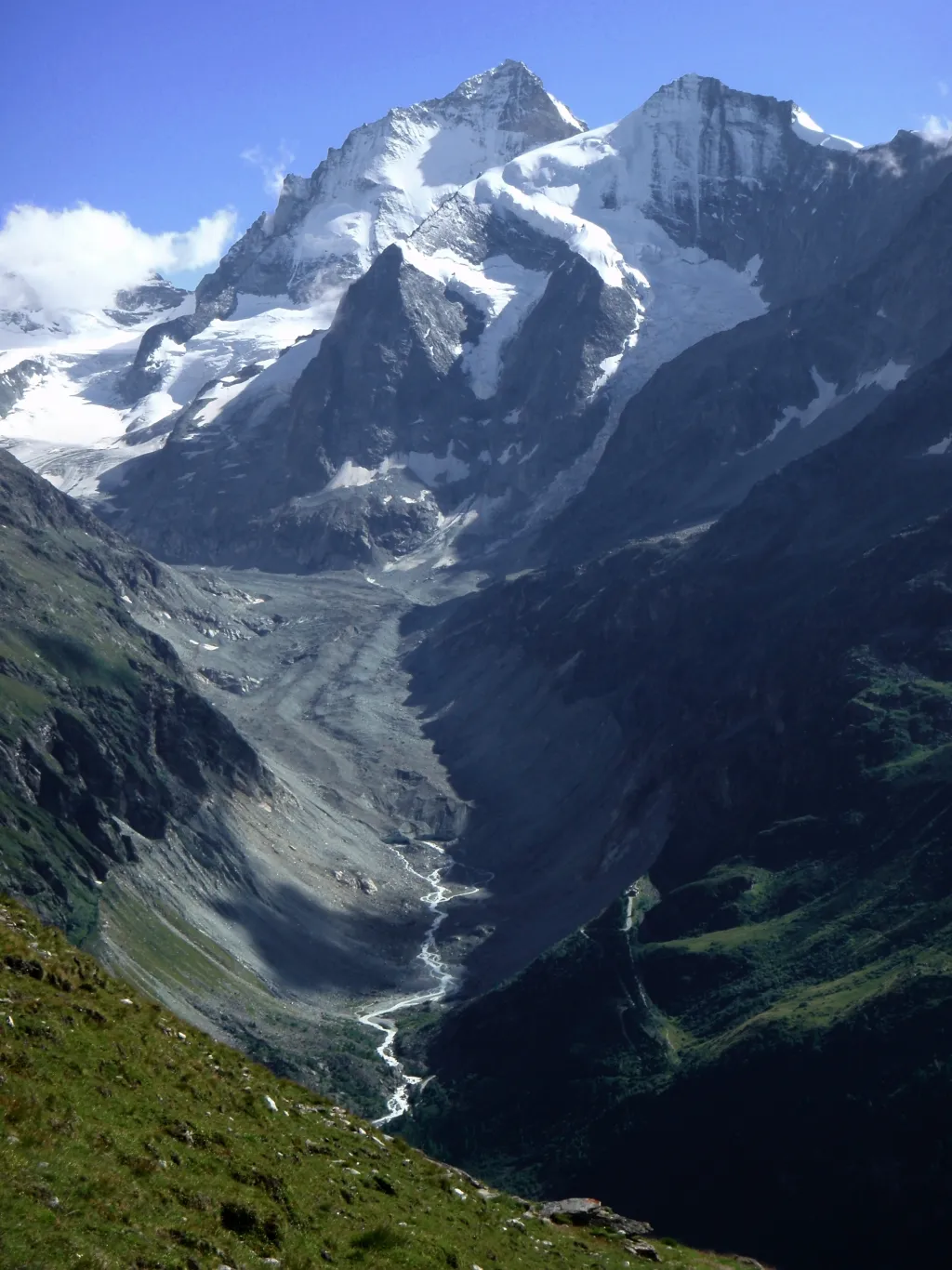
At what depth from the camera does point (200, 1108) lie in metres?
39.4

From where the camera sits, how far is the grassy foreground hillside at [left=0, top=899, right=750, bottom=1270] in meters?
30.0

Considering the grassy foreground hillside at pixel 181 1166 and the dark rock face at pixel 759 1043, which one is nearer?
the grassy foreground hillside at pixel 181 1166

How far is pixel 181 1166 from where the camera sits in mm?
34625

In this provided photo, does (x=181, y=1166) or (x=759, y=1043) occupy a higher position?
(x=181, y=1166)

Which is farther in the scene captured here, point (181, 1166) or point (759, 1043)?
point (759, 1043)

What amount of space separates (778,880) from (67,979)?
5712 inches

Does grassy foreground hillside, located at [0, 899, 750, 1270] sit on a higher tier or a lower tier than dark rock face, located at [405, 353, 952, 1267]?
higher

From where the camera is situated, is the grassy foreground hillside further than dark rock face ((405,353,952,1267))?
No

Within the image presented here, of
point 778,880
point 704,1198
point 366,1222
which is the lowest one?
point 704,1198

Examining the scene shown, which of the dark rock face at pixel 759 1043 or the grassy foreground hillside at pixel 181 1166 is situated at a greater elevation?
the grassy foreground hillside at pixel 181 1166

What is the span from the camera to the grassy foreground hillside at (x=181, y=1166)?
2998cm

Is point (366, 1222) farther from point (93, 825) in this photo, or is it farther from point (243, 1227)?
point (93, 825)

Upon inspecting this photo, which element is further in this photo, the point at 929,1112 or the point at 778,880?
the point at 778,880

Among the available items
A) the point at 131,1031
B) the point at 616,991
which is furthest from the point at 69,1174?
the point at 616,991
